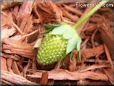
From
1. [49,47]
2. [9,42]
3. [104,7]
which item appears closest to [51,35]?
[49,47]

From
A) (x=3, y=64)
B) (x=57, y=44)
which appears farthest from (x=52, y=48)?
(x=3, y=64)

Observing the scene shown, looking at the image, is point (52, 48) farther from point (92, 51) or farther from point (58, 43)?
point (92, 51)

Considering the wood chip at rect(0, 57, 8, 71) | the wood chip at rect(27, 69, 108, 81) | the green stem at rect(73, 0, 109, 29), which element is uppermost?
Answer: the green stem at rect(73, 0, 109, 29)

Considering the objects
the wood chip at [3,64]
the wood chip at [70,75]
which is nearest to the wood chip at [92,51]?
the wood chip at [70,75]

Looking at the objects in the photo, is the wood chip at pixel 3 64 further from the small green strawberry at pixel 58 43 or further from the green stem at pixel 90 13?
the green stem at pixel 90 13

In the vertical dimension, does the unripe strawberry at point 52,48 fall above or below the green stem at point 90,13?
below

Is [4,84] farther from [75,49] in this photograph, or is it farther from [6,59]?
[75,49]

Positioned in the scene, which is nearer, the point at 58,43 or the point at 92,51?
the point at 58,43

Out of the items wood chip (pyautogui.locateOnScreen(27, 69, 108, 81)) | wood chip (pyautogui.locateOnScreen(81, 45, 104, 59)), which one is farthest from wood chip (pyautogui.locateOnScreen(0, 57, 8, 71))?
wood chip (pyautogui.locateOnScreen(81, 45, 104, 59))

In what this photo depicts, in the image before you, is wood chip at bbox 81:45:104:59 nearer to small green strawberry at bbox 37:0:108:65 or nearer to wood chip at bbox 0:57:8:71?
small green strawberry at bbox 37:0:108:65
